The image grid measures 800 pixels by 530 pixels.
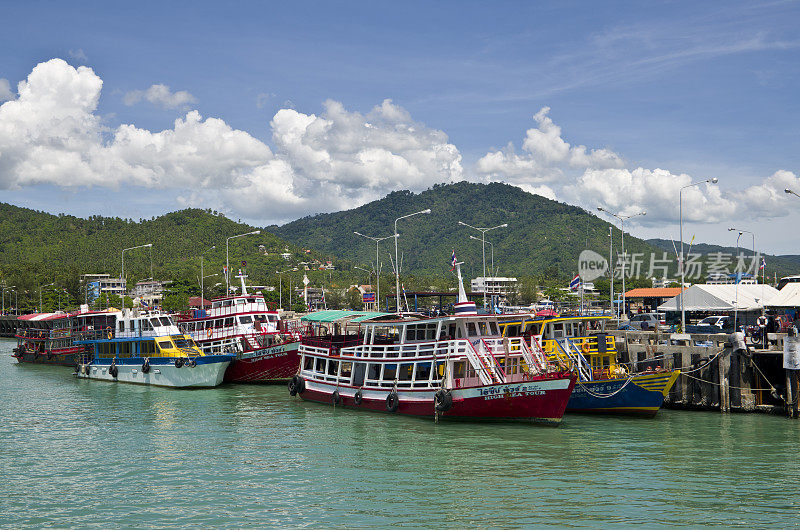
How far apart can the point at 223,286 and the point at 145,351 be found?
102057 mm

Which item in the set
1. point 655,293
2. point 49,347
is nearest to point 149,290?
point 49,347

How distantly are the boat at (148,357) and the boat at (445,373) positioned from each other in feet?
32.0

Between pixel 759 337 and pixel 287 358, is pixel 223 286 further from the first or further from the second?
pixel 759 337

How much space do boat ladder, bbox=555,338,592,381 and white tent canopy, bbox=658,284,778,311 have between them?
89.3 ft

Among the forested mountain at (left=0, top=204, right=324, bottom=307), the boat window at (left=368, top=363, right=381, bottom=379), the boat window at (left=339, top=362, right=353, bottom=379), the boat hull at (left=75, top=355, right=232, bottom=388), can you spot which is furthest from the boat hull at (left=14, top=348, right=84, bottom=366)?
the forested mountain at (left=0, top=204, right=324, bottom=307)

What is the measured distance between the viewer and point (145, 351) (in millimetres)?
45688

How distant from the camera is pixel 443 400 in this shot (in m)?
28.9

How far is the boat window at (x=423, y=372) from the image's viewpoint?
31172 mm

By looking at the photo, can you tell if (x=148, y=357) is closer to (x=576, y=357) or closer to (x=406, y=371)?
(x=406, y=371)

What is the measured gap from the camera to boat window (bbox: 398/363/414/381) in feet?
104

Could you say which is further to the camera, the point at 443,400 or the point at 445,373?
the point at 445,373

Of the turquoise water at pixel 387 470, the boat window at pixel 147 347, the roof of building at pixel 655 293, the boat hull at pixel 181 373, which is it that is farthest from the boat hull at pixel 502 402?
the roof of building at pixel 655 293

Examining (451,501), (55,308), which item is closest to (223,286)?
(55,308)

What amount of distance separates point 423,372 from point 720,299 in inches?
1382
